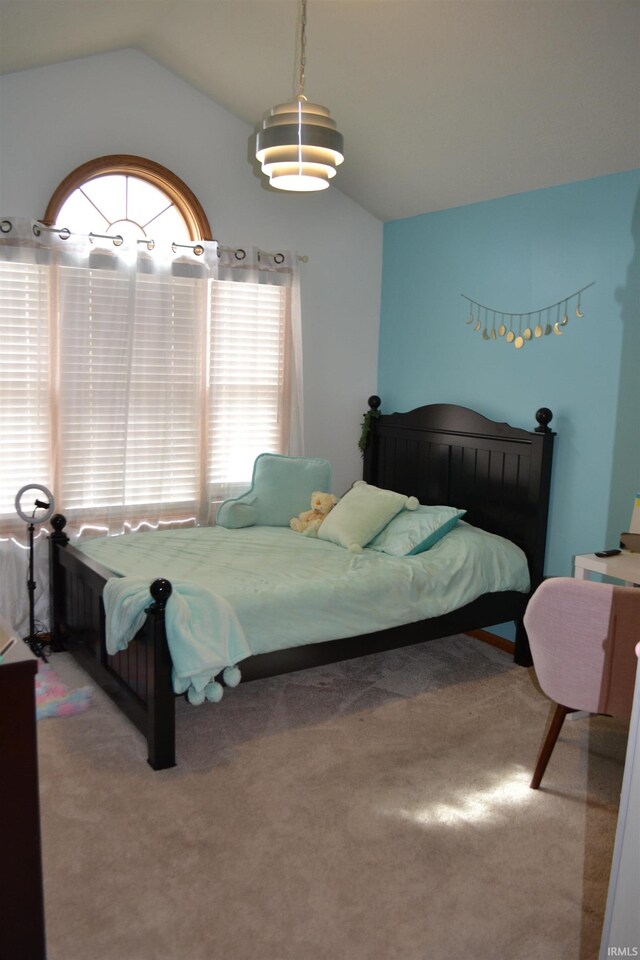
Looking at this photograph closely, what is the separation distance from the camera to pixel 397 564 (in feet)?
11.6

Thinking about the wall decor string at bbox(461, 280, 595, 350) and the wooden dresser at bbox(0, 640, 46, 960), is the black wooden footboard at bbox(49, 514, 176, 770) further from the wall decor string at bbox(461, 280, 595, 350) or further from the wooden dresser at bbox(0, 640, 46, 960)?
the wall decor string at bbox(461, 280, 595, 350)

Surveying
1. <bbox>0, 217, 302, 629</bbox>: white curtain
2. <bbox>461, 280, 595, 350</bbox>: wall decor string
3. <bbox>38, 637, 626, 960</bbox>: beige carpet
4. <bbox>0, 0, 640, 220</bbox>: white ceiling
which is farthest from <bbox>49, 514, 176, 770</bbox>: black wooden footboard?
<bbox>461, 280, 595, 350</bbox>: wall decor string

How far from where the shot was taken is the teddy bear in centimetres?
421

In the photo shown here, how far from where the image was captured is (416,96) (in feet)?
11.8

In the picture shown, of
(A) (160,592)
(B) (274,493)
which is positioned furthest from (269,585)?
(B) (274,493)

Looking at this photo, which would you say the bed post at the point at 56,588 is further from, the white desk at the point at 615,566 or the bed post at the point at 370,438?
the white desk at the point at 615,566

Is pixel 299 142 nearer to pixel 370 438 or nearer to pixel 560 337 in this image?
pixel 560 337

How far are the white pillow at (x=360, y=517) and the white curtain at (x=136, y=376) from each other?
2.44ft

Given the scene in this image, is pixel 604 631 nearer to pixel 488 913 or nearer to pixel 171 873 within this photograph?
pixel 488 913

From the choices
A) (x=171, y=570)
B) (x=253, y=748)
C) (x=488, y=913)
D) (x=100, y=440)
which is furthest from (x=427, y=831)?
(x=100, y=440)

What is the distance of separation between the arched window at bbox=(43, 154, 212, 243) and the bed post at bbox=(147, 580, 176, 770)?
2.14 metres

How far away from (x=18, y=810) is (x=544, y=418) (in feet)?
9.51

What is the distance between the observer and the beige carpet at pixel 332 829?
203 centimetres

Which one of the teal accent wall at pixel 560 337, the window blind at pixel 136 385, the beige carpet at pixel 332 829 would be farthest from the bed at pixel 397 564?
the window blind at pixel 136 385
